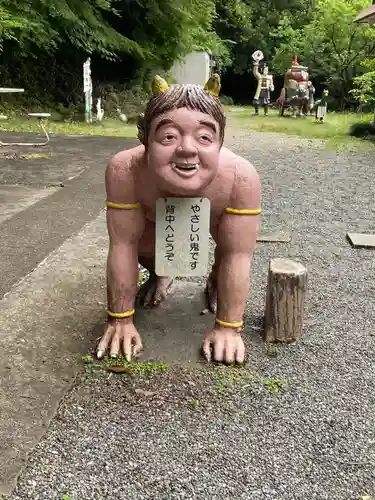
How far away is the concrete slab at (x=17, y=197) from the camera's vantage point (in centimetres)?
539

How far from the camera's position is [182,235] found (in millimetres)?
2607

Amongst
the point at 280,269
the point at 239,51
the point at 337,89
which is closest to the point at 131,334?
the point at 280,269

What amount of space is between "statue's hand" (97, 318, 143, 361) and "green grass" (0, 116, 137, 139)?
9045mm

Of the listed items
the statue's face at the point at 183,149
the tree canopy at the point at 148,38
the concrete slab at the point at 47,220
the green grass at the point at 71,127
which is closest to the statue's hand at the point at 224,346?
the statue's face at the point at 183,149

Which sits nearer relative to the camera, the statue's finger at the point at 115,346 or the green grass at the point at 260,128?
the statue's finger at the point at 115,346

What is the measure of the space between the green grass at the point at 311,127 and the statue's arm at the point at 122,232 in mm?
8740

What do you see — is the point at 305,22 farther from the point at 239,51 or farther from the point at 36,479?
the point at 36,479

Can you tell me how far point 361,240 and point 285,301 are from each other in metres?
2.29

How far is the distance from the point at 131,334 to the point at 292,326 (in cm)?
80

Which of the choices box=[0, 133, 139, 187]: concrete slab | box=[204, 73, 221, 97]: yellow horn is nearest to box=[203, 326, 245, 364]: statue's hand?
box=[204, 73, 221, 97]: yellow horn

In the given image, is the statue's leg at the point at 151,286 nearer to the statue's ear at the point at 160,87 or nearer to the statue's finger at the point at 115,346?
the statue's finger at the point at 115,346

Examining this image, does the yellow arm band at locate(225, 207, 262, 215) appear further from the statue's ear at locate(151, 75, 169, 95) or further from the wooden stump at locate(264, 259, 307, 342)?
the statue's ear at locate(151, 75, 169, 95)

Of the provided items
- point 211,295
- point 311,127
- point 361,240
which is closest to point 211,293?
point 211,295

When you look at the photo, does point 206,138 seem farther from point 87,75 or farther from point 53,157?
point 87,75
